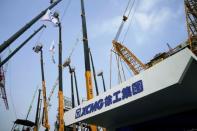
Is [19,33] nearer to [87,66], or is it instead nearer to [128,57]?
[87,66]

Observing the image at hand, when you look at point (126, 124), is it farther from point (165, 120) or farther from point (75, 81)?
point (75, 81)

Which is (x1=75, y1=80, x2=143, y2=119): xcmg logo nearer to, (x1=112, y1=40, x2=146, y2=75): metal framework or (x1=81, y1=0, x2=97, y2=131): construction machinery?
(x1=81, y1=0, x2=97, y2=131): construction machinery

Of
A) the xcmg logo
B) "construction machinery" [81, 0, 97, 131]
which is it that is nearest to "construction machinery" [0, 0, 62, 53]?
"construction machinery" [81, 0, 97, 131]

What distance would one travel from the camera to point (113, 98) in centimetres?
1122

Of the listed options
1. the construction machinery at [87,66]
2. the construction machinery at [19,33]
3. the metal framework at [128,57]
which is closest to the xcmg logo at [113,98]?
the construction machinery at [87,66]

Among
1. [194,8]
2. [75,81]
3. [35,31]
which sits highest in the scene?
[194,8]

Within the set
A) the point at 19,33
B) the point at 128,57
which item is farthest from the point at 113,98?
the point at 128,57

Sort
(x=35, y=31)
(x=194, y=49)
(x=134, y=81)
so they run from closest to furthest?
(x=134, y=81)
(x=35, y=31)
(x=194, y=49)

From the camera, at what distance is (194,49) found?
41688 mm

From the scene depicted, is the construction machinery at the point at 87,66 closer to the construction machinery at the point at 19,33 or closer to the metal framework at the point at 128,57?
the construction machinery at the point at 19,33

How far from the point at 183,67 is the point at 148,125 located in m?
6.89

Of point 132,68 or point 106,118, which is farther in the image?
point 132,68

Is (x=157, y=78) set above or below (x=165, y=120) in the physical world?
above

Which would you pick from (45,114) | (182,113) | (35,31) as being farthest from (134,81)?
(45,114)
